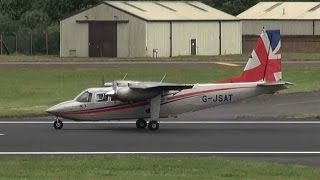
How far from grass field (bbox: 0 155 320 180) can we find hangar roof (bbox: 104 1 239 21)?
173ft

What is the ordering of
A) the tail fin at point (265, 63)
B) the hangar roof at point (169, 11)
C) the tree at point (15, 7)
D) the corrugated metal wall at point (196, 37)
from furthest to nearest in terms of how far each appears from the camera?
the tree at point (15, 7)
the corrugated metal wall at point (196, 37)
the hangar roof at point (169, 11)
the tail fin at point (265, 63)

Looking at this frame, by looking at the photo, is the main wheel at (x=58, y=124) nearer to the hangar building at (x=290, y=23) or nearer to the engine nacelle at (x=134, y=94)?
the engine nacelle at (x=134, y=94)

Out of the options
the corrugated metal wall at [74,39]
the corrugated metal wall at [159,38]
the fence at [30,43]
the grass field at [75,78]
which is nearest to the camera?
the grass field at [75,78]

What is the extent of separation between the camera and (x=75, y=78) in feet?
162

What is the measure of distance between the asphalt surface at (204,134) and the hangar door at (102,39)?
37.6m

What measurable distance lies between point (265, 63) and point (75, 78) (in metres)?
20.5

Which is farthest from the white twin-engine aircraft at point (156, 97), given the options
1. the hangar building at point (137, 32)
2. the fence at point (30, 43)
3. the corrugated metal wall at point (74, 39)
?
the fence at point (30, 43)

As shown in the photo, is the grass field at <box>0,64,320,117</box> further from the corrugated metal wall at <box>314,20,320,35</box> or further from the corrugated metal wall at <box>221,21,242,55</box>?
the corrugated metal wall at <box>314,20,320,35</box>

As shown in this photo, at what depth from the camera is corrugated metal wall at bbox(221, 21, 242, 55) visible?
7806cm

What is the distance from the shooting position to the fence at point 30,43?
81.1 meters

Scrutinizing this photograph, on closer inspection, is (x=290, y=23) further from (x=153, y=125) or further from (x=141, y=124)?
(x=153, y=125)

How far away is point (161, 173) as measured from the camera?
16906 mm

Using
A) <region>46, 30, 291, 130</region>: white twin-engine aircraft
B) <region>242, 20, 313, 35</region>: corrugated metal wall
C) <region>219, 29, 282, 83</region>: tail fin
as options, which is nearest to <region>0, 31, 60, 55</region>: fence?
<region>242, 20, 313, 35</region>: corrugated metal wall

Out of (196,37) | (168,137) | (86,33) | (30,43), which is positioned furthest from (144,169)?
(30,43)
